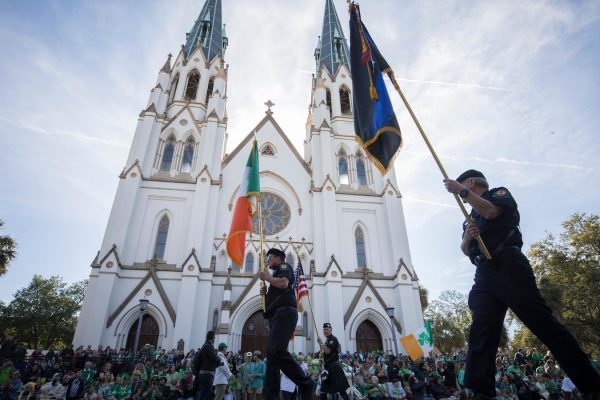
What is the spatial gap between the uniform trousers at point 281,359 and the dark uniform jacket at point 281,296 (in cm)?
8

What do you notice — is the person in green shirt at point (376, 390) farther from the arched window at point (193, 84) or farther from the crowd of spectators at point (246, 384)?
the arched window at point (193, 84)

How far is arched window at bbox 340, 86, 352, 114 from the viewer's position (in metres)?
28.5

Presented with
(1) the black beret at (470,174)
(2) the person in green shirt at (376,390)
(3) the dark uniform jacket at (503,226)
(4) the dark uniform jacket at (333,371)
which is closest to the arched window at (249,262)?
(2) the person in green shirt at (376,390)

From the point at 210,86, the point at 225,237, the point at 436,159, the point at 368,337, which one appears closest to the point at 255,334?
the point at 225,237

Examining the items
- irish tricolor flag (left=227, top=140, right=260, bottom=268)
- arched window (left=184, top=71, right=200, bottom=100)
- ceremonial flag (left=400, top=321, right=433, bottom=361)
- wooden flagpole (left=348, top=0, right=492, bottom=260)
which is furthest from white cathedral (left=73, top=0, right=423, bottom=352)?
wooden flagpole (left=348, top=0, right=492, bottom=260)

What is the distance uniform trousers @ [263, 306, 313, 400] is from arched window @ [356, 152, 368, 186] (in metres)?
20.3

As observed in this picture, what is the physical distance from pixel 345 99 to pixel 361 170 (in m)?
7.63

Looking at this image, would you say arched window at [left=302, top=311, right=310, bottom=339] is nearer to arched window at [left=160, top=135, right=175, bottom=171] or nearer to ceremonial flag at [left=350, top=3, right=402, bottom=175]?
arched window at [left=160, top=135, right=175, bottom=171]

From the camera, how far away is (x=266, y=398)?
433 cm

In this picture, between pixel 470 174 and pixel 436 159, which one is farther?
pixel 436 159

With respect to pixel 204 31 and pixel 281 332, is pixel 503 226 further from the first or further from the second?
pixel 204 31

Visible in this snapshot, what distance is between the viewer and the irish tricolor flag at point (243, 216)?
830 cm

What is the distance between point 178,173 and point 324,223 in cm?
1011

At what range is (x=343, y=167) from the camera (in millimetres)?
24891
